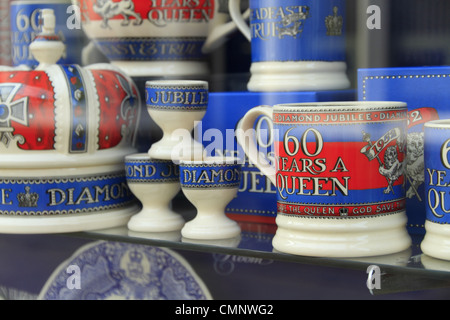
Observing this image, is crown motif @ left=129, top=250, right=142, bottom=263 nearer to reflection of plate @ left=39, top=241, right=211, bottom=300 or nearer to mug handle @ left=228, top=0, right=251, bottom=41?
reflection of plate @ left=39, top=241, right=211, bottom=300

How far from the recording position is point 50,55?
1.63ft

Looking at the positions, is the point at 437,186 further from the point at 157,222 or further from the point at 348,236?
the point at 157,222

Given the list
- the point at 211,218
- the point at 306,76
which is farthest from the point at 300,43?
the point at 211,218

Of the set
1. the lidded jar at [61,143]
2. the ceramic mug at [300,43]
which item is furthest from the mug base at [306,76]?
the lidded jar at [61,143]

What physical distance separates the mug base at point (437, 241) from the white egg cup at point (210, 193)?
Answer: 4.9 inches

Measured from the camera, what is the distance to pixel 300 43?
468mm

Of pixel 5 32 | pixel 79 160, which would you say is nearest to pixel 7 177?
pixel 79 160

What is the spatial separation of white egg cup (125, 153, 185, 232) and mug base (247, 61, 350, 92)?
89mm

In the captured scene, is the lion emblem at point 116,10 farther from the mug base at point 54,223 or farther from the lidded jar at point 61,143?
the mug base at point 54,223

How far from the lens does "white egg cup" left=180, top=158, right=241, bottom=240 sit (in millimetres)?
443

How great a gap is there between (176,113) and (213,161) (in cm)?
4

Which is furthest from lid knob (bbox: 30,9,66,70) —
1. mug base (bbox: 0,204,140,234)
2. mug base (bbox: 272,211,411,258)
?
mug base (bbox: 272,211,411,258)

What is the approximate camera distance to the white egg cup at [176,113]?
1.49 ft
